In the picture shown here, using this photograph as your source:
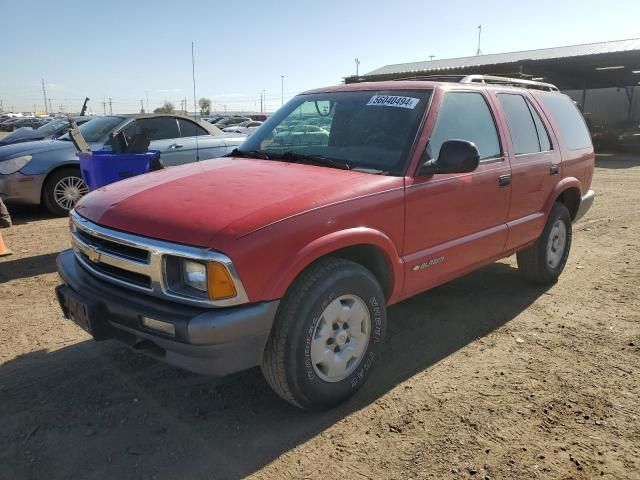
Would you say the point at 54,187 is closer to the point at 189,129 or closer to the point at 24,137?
the point at 189,129

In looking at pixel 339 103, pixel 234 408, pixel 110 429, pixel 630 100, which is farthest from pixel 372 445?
pixel 630 100

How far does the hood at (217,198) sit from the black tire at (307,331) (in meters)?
0.38

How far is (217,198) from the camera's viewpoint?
2.84 metres

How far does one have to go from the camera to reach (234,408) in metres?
3.05

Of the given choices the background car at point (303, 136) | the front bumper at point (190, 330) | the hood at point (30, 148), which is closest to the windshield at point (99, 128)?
the hood at point (30, 148)

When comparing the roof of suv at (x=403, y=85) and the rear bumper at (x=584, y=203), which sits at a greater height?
the roof of suv at (x=403, y=85)

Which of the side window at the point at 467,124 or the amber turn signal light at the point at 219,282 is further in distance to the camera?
the side window at the point at 467,124

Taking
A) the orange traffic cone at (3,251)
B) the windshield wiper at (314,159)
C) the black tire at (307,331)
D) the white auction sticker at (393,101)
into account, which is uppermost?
the white auction sticker at (393,101)

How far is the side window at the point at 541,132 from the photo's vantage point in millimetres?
4711

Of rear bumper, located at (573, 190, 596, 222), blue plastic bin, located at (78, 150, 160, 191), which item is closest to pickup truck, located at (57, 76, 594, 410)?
rear bumper, located at (573, 190, 596, 222)

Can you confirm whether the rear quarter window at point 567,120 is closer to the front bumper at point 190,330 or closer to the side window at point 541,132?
the side window at point 541,132

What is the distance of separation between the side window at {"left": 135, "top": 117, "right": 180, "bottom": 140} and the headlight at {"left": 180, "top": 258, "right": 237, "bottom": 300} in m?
6.11

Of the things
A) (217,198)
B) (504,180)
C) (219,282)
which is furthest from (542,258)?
(219,282)

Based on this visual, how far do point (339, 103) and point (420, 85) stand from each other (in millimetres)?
620
